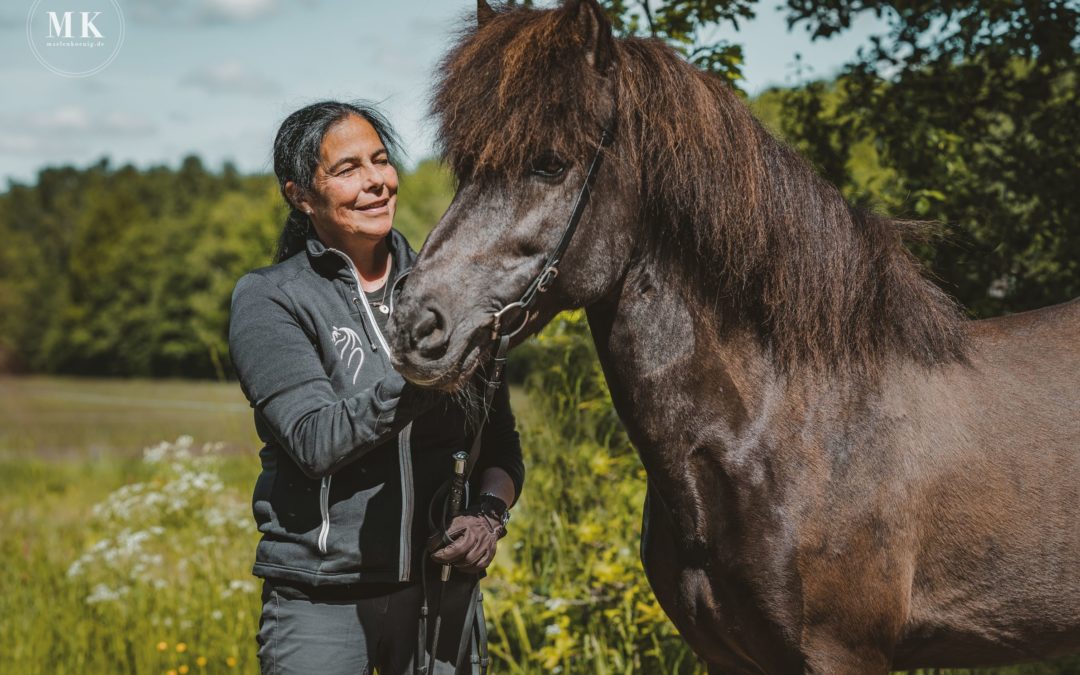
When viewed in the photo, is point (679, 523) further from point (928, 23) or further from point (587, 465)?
point (928, 23)

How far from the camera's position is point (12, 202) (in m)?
79.9

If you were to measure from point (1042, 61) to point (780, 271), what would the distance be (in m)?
2.80

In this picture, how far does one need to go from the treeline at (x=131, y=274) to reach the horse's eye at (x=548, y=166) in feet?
126

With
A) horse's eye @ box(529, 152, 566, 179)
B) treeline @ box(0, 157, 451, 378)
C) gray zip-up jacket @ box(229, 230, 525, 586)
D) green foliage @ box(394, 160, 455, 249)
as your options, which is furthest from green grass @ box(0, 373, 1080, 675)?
treeline @ box(0, 157, 451, 378)

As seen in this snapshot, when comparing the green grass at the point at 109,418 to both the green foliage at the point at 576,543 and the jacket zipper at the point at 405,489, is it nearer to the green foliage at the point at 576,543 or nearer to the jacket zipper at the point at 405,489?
the green foliage at the point at 576,543

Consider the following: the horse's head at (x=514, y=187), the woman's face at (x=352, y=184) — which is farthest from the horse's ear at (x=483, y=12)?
the woman's face at (x=352, y=184)

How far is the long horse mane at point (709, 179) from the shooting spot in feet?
6.76

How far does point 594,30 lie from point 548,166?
336 millimetres

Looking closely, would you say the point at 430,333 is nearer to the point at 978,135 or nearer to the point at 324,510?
the point at 324,510

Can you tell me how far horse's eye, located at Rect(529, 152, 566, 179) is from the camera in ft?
6.78

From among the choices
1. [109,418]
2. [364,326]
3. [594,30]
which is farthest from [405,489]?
[109,418]

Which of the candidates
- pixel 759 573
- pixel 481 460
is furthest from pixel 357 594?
pixel 759 573

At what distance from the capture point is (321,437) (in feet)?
6.90

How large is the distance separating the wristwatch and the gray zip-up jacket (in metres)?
0.14
